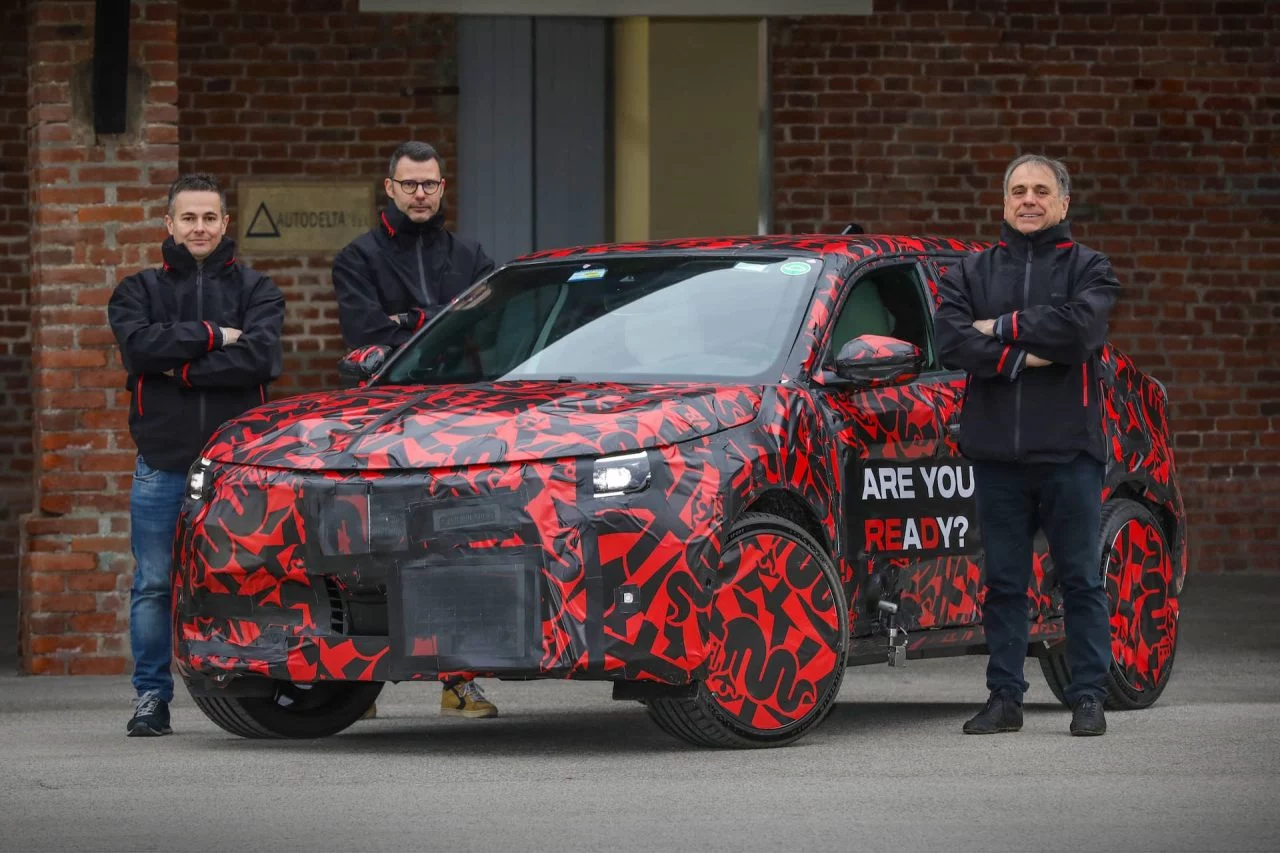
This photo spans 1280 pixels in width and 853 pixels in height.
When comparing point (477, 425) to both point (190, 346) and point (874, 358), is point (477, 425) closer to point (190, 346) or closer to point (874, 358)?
point (874, 358)

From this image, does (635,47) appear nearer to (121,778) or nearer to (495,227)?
(495,227)

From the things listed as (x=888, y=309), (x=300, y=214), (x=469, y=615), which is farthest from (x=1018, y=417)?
(x=300, y=214)

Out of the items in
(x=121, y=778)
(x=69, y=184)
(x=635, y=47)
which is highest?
(x=635, y=47)

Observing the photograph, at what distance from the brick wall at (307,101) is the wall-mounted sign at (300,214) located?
0.05m

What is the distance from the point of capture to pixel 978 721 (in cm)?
859

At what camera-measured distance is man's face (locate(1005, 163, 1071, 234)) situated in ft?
27.4

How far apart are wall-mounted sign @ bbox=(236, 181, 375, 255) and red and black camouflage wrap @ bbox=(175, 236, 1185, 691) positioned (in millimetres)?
6496

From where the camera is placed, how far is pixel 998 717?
28.0 feet

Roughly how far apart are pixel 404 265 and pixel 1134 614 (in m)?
3.07

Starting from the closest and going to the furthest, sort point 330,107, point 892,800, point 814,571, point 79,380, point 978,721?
point 892,800
point 814,571
point 978,721
point 79,380
point 330,107

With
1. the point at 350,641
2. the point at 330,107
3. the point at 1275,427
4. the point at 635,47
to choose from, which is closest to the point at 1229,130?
the point at 1275,427

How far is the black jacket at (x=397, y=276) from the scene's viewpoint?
974 cm

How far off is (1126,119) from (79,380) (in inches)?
276

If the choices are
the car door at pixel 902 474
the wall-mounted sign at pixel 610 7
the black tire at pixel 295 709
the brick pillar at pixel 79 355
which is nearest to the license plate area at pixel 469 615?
the black tire at pixel 295 709
